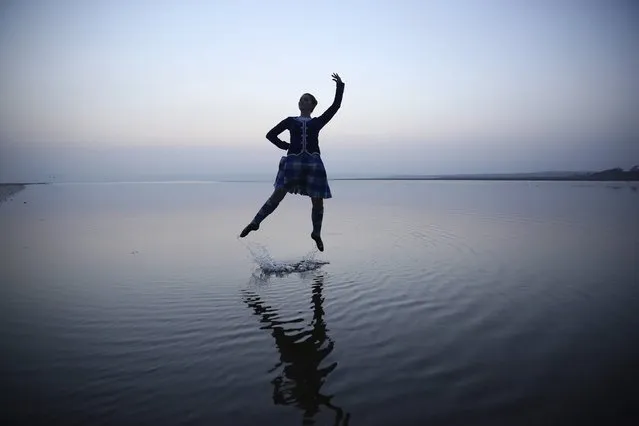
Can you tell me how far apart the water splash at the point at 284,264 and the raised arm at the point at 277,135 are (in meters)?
2.76

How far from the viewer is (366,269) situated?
9320 mm

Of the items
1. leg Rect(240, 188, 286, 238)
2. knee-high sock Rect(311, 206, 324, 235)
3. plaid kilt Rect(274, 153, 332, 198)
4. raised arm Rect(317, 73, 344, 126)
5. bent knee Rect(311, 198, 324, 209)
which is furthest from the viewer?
knee-high sock Rect(311, 206, 324, 235)

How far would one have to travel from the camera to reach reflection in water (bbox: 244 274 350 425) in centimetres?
339

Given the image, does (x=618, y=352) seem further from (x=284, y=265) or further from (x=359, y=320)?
(x=284, y=265)

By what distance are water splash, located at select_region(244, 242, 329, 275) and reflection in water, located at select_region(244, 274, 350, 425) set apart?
103 inches

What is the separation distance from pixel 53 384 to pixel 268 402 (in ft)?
6.86

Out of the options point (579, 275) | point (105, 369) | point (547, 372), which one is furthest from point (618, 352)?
point (105, 369)

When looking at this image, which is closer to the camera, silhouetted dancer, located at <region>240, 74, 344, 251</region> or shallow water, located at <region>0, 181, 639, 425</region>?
shallow water, located at <region>0, 181, 639, 425</region>

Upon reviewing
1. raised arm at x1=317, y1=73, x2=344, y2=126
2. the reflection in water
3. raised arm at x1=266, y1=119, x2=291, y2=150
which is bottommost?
the reflection in water

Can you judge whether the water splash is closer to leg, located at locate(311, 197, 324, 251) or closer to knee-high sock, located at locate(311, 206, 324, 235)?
leg, located at locate(311, 197, 324, 251)

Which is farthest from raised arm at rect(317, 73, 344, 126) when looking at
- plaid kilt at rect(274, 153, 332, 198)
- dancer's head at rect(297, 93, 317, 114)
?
plaid kilt at rect(274, 153, 332, 198)

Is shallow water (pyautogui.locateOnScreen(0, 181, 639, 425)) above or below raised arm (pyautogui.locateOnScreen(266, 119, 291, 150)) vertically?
below

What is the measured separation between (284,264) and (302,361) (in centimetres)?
579

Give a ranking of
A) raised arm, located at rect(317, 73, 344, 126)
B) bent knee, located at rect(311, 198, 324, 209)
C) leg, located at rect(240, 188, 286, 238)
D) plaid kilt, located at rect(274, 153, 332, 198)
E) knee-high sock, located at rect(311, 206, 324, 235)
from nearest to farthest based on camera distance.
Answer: raised arm, located at rect(317, 73, 344, 126) → plaid kilt, located at rect(274, 153, 332, 198) → leg, located at rect(240, 188, 286, 238) → bent knee, located at rect(311, 198, 324, 209) → knee-high sock, located at rect(311, 206, 324, 235)
